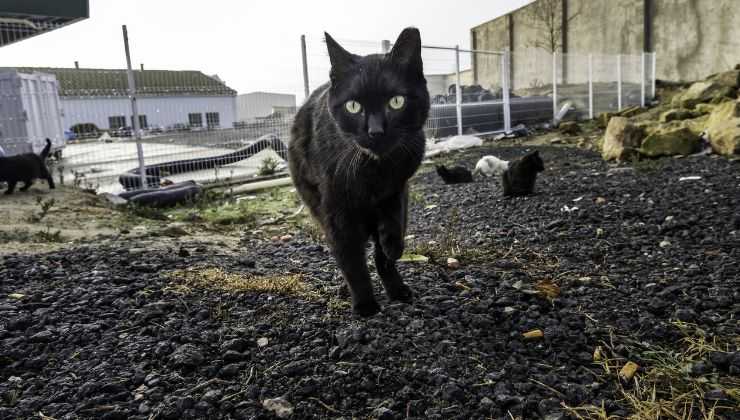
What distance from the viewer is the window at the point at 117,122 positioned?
864cm

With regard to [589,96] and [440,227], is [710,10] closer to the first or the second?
[589,96]

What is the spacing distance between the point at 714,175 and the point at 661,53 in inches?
647

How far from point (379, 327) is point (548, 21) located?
2427 cm

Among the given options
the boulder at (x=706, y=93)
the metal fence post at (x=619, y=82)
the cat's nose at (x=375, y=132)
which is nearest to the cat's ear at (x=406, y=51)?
the cat's nose at (x=375, y=132)

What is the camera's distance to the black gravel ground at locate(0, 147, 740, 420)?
1778mm

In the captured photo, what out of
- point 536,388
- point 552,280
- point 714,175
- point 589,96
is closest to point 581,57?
point 589,96

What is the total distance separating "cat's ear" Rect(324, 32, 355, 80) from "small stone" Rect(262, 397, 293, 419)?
1503 mm

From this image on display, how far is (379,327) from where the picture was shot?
230 cm

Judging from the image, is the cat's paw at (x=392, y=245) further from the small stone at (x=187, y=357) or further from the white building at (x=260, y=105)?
the white building at (x=260, y=105)

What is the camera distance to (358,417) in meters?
1.68

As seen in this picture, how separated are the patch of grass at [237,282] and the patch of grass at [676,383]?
1.63m

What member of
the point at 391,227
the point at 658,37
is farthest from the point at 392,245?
the point at 658,37

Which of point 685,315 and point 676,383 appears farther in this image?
point 685,315

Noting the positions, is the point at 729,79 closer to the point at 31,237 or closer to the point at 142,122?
the point at 142,122
